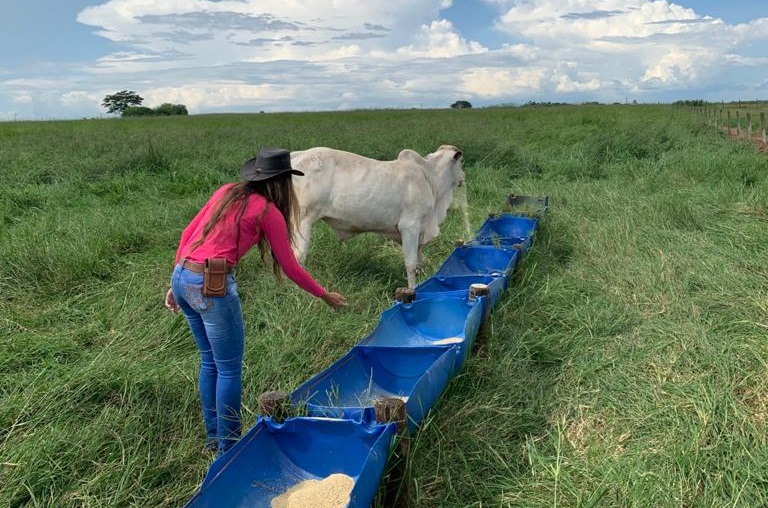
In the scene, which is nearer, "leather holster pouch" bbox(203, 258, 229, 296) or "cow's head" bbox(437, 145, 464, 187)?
"leather holster pouch" bbox(203, 258, 229, 296)

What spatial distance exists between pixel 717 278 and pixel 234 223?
4.11m

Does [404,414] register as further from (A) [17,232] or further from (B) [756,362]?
(A) [17,232]

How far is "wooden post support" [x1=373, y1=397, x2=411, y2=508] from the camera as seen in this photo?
2.79 m

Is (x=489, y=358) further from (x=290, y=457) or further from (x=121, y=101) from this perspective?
(x=121, y=101)

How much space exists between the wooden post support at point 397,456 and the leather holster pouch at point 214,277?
3.23 feet

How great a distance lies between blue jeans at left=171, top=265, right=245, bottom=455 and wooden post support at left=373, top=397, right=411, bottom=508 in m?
0.96

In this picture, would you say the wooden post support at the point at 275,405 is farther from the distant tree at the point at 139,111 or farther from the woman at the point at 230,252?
the distant tree at the point at 139,111

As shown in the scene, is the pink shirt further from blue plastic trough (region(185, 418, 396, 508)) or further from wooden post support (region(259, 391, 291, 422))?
blue plastic trough (region(185, 418, 396, 508))

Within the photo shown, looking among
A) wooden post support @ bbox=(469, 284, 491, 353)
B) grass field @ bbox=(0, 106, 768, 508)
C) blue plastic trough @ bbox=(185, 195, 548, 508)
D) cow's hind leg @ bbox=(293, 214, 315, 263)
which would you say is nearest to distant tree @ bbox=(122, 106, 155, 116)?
grass field @ bbox=(0, 106, 768, 508)

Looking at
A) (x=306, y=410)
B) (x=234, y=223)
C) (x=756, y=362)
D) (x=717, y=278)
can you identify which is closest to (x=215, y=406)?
(x=306, y=410)

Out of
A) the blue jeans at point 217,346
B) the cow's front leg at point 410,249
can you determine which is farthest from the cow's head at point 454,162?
the blue jeans at point 217,346

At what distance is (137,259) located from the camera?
667 cm

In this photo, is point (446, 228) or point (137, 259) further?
point (446, 228)

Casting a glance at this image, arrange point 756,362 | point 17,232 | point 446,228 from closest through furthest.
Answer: point 756,362, point 17,232, point 446,228
